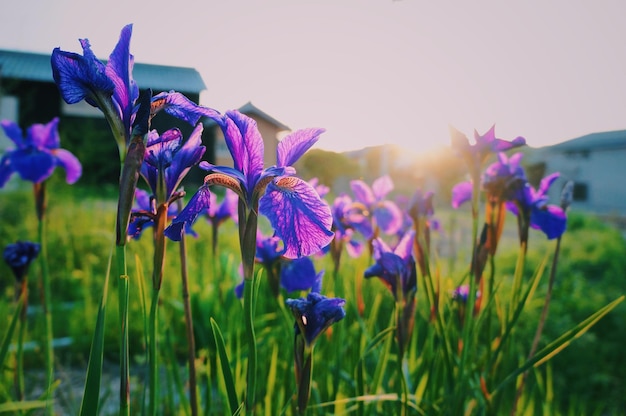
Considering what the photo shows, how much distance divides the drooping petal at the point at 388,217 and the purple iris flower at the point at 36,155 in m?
1.21

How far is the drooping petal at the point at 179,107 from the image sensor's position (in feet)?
2.21

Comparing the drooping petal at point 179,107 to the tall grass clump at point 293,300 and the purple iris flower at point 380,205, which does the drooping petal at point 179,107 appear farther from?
the purple iris flower at point 380,205

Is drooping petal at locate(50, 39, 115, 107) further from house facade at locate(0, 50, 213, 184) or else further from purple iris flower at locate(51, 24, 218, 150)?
house facade at locate(0, 50, 213, 184)

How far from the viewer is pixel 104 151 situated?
1039cm

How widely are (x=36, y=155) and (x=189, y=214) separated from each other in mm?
1228

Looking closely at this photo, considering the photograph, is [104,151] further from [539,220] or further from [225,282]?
[539,220]

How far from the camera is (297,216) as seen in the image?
0.67 m

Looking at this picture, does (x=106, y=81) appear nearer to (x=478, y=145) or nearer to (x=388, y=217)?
(x=478, y=145)

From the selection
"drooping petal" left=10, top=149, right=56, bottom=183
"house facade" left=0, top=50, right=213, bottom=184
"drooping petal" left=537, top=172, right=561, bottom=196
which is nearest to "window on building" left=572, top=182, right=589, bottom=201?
"house facade" left=0, top=50, right=213, bottom=184

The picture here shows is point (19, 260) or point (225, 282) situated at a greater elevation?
point (19, 260)

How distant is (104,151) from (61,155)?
9497 millimetres

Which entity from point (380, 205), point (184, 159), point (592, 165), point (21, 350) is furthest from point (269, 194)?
point (592, 165)

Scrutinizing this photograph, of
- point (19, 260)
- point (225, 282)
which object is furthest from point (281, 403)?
point (225, 282)

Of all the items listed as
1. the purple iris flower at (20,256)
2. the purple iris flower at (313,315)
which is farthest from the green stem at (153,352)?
the purple iris flower at (20,256)
